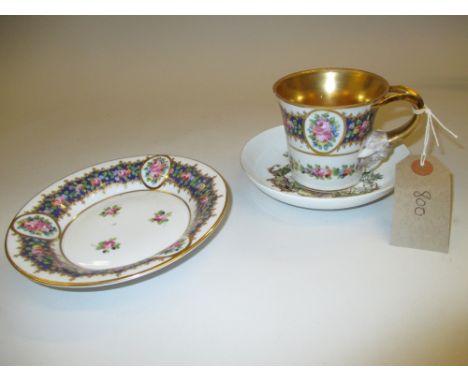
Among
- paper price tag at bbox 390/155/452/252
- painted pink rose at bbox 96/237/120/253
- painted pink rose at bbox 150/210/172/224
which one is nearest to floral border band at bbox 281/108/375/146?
paper price tag at bbox 390/155/452/252

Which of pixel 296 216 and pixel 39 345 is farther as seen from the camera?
pixel 296 216

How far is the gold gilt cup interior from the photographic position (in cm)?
97

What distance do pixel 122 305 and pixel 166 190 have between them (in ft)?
1.10

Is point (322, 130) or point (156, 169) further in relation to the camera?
point (156, 169)

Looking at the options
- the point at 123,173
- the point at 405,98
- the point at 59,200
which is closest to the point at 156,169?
the point at 123,173

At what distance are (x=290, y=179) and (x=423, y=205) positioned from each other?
12.9 inches

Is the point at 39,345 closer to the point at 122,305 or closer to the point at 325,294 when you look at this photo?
the point at 122,305

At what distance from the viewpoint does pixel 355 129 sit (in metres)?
0.86

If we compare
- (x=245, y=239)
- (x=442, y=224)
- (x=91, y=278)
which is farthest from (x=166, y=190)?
(x=442, y=224)

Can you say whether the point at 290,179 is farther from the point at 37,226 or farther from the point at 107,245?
the point at 37,226

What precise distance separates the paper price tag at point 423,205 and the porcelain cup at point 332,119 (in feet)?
0.42

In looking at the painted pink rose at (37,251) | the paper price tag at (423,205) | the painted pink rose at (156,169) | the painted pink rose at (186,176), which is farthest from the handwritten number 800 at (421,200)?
the painted pink rose at (37,251)

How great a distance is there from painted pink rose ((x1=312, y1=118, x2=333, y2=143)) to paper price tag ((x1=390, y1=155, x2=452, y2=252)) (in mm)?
155

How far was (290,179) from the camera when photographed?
100 cm
